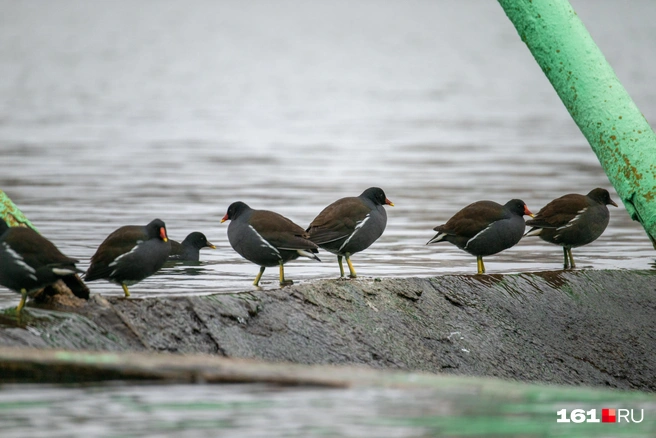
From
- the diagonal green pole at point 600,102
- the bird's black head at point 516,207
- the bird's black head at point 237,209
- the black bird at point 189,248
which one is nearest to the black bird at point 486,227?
the bird's black head at point 516,207

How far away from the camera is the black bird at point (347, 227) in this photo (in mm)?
10266

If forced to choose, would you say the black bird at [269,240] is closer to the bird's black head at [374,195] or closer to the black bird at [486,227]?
the bird's black head at [374,195]

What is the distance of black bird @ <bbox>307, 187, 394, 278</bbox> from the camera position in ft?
33.7

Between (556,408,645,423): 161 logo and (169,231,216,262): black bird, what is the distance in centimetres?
680

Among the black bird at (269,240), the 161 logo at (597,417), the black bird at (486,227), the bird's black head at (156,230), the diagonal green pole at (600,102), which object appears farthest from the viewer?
the black bird at (486,227)

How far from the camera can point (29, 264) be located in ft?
24.9

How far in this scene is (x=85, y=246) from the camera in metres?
12.9

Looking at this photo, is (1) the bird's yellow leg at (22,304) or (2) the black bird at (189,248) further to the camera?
(2) the black bird at (189,248)

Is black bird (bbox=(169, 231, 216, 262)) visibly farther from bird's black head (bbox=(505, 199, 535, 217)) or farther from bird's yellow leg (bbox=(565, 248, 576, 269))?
bird's yellow leg (bbox=(565, 248, 576, 269))

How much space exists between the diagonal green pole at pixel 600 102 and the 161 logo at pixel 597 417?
263cm

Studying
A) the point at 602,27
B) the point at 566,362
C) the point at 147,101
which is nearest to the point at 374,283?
the point at 566,362

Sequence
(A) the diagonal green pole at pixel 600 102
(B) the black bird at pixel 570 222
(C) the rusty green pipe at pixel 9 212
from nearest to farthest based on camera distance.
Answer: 1. (A) the diagonal green pole at pixel 600 102
2. (C) the rusty green pipe at pixel 9 212
3. (B) the black bird at pixel 570 222

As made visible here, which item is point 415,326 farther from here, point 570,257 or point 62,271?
point 570,257

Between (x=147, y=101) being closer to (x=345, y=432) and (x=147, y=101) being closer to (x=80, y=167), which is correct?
(x=80, y=167)
